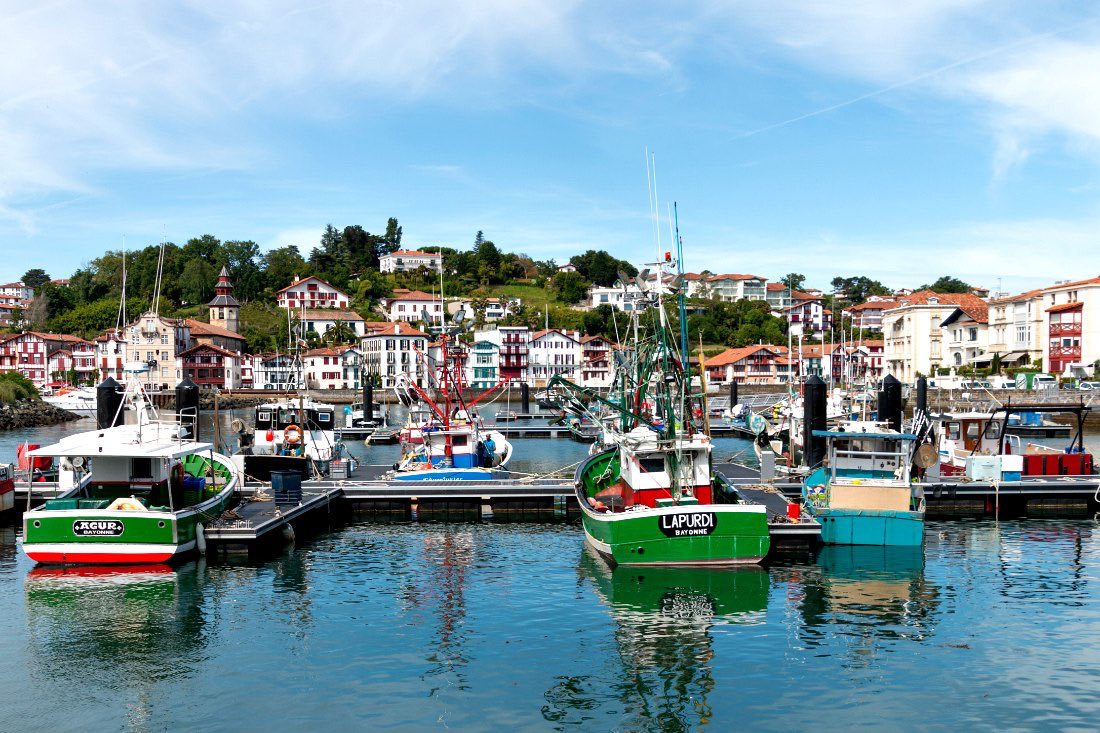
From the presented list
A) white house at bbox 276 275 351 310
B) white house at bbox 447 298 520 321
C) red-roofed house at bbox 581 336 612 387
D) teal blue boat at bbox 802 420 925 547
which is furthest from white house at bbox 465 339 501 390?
teal blue boat at bbox 802 420 925 547

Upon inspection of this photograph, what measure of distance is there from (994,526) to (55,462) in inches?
1398

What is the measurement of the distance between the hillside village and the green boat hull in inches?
2856

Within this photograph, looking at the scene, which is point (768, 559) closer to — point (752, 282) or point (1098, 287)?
point (1098, 287)

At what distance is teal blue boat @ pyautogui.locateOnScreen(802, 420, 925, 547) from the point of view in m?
26.9

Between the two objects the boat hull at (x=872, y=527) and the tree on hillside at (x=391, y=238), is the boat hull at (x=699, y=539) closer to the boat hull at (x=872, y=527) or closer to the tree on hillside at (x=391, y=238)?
the boat hull at (x=872, y=527)

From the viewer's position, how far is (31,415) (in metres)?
88.8

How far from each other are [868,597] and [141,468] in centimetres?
1941

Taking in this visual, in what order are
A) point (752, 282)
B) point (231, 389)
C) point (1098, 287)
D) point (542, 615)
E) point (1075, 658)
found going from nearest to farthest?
point (1075, 658)
point (542, 615)
point (1098, 287)
point (231, 389)
point (752, 282)

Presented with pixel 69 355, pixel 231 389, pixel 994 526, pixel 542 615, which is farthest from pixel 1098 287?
pixel 69 355

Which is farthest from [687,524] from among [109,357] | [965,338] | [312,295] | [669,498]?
[312,295]

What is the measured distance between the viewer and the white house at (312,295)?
6344 inches

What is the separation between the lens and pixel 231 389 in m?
131

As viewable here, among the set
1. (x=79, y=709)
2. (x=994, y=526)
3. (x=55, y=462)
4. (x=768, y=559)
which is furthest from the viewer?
(x=55, y=462)

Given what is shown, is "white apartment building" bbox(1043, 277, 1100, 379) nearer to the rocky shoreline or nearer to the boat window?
the boat window
